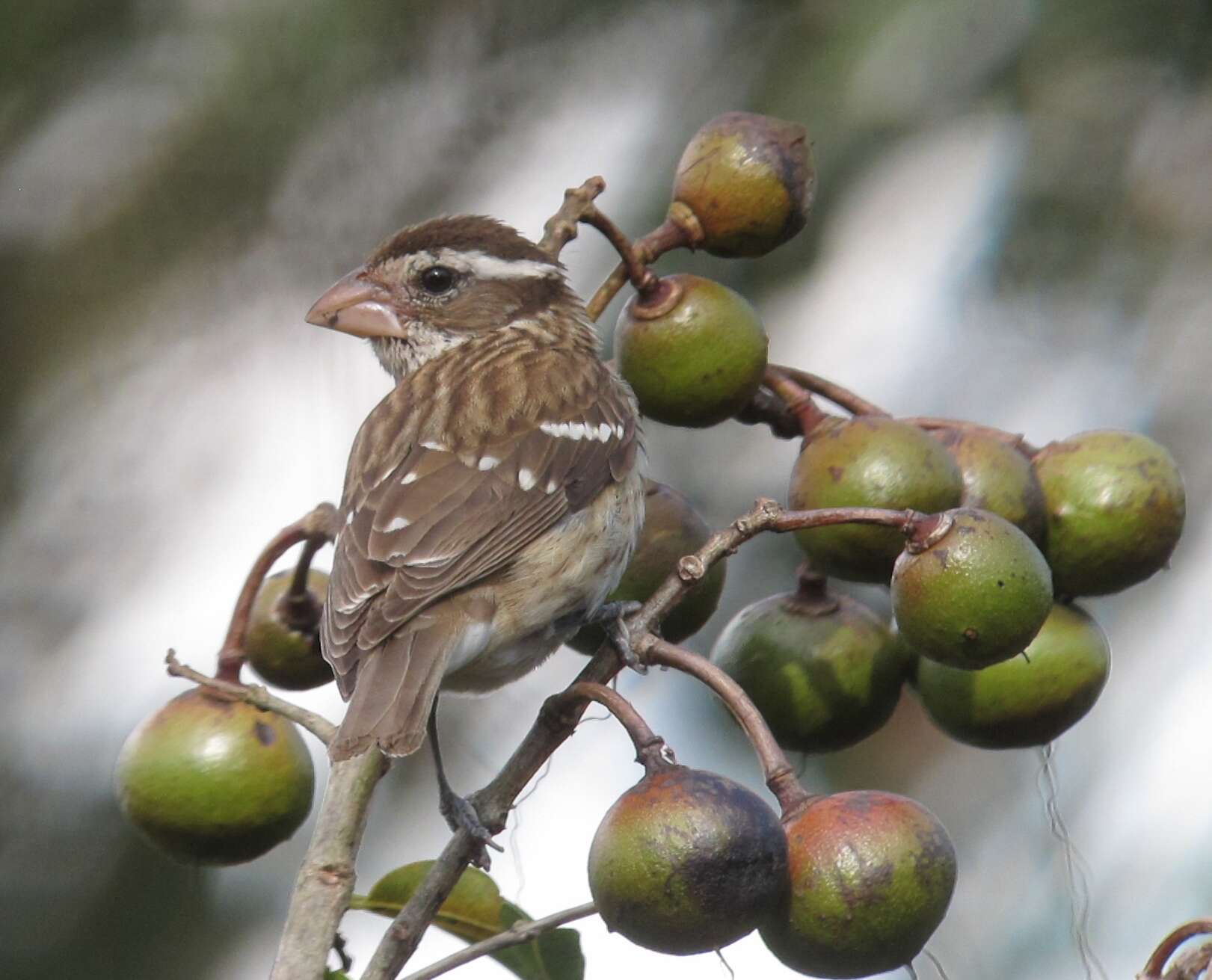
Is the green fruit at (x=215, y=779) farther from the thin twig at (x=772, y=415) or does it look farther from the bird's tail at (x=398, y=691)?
the thin twig at (x=772, y=415)

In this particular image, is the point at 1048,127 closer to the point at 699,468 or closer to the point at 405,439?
the point at 699,468

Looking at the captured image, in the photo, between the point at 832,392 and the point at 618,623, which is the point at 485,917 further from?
the point at 832,392

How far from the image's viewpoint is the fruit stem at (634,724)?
281cm

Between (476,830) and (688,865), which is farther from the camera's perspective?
(476,830)

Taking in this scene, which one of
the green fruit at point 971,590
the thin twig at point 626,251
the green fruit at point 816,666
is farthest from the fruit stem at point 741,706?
the thin twig at point 626,251

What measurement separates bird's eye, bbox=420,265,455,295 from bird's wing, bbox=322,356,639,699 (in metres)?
0.40

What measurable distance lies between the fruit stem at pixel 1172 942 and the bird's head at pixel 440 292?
Result: 7.71 ft

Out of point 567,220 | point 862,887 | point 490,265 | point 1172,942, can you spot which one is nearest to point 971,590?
point 862,887

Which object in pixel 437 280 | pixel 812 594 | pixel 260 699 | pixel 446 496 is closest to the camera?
pixel 260 699

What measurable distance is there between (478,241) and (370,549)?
3.92 ft

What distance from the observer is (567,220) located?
3641 mm

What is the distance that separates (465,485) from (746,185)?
0.88m

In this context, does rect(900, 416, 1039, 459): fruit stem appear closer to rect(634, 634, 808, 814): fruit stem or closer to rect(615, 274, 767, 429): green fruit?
rect(615, 274, 767, 429): green fruit

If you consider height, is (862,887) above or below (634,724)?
below
